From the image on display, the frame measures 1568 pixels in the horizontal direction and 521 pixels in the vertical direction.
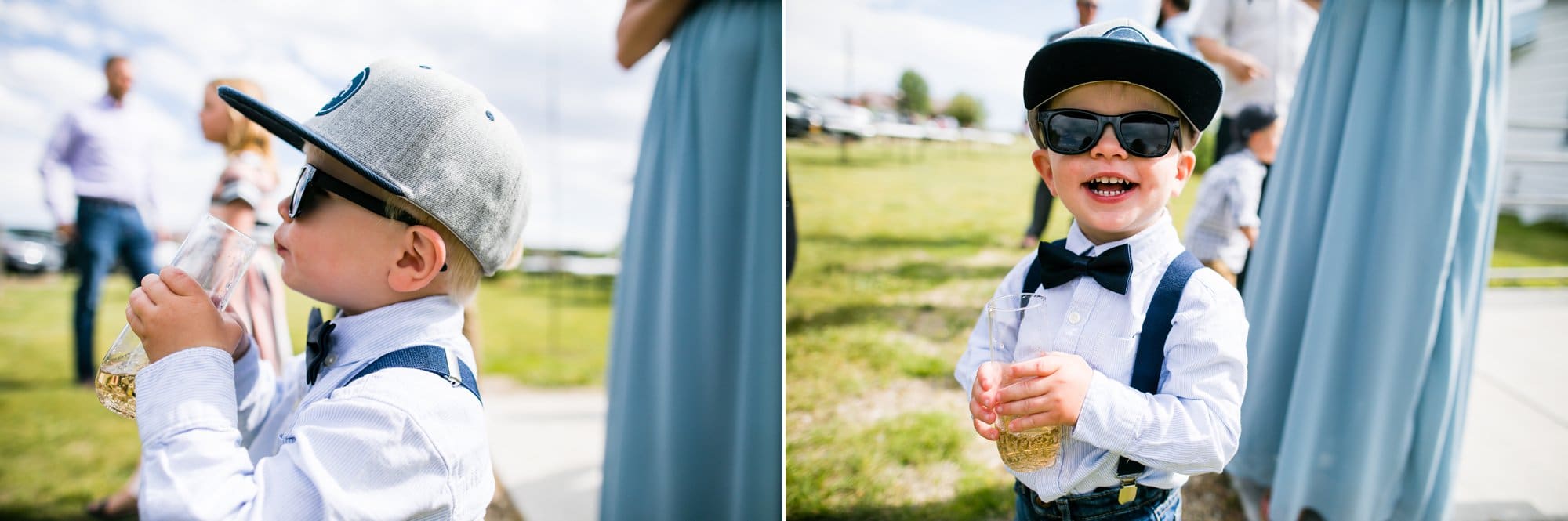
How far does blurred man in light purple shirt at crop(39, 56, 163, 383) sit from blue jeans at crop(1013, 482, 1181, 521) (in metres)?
5.82

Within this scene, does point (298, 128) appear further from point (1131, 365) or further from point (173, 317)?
point (1131, 365)

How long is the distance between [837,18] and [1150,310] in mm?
2509

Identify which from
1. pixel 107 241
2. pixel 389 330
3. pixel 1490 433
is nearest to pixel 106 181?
pixel 107 241

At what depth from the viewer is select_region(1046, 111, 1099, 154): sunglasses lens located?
1180 mm

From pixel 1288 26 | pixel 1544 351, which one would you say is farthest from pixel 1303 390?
pixel 1544 351

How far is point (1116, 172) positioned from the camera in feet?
3.88

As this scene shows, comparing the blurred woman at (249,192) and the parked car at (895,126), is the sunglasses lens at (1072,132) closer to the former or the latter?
the parked car at (895,126)

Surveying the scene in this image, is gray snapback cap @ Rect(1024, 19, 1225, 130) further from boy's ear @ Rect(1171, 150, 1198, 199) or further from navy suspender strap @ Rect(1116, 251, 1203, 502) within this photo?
navy suspender strap @ Rect(1116, 251, 1203, 502)

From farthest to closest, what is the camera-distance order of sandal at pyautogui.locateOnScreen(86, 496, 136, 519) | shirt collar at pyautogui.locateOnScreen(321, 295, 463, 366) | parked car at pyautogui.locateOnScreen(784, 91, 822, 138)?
sandal at pyautogui.locateOnScreen(86, 496, 136, 519) → parked car at pyautogui.locateOnScreen(784, 91, 822, 138) → shirt collar at pyautogui.locateOnScreen(321, 295, 463, 366)

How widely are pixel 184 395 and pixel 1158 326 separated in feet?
4.77

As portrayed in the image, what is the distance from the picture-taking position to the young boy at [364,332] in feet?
3.71

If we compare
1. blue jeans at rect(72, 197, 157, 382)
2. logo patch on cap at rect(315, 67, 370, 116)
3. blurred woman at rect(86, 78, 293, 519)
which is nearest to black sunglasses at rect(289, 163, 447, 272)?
logo patch on cap at rect(315, 67, 370, 116)

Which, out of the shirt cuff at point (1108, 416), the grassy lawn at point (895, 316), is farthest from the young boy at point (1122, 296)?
the grassy lawn at point (895, 316)

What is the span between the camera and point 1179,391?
1156mm
